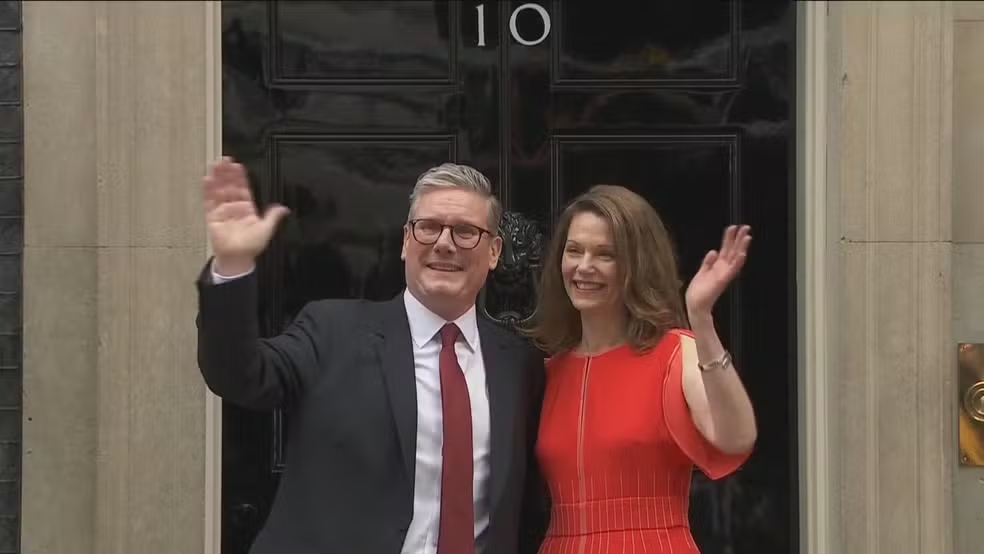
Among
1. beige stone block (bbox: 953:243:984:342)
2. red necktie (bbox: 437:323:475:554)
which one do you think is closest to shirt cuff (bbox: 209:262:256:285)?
red necktie (bbox: 437:323:475:554)

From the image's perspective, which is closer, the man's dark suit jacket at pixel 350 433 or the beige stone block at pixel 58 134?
the man's dark suit jacket at pixel 350 433

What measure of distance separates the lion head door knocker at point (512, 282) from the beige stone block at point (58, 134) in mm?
1410

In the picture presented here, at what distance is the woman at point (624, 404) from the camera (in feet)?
9.71

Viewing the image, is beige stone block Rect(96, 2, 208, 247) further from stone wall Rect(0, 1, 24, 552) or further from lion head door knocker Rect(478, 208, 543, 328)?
lion head door knocker Rect(478, 208, 543, 328)

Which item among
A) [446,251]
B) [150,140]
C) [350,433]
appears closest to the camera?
[350,433]

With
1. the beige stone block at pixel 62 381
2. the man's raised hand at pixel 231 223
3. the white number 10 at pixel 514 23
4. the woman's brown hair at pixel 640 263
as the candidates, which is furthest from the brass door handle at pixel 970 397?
the beige stone block at pixel 62 381

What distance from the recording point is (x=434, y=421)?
296 cm

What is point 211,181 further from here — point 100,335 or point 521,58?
point 521,58

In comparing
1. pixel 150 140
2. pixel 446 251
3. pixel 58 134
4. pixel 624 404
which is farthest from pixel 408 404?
pixel 58 134

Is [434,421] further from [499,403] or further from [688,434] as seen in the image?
[688,434]

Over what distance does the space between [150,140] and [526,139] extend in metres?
1.34

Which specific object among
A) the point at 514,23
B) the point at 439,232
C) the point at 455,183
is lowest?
the point at 439,232

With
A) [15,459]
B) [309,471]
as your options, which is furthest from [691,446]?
[15,459]

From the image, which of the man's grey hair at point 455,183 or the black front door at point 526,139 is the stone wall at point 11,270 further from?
the man's grey hair at point 455,183
